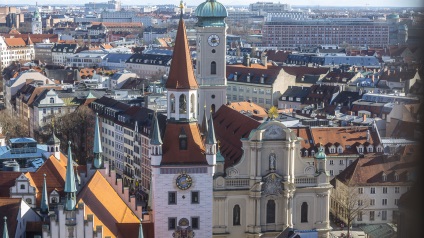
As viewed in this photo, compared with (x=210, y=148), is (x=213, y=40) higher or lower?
higher

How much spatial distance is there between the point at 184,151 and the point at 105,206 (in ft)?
12.5

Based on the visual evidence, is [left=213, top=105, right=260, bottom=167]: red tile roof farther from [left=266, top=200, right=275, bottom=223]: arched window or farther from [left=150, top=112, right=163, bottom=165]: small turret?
[left=150, top=112, right=163, bottom=165]: small turret

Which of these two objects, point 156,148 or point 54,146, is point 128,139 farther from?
point 156,148

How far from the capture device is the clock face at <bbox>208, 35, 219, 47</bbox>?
174 ft

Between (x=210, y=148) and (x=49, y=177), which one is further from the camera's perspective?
(x=49, y=177)

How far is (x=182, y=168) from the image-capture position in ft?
99.9

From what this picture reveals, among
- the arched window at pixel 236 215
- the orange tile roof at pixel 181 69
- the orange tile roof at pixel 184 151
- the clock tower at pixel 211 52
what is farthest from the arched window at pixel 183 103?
the clock tower at pixel 211 52

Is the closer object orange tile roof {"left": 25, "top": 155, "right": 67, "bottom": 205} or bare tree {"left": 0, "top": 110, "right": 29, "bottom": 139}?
orange tile roof {"left": 25, "top": 155, "right": 67, "bottom": 205}

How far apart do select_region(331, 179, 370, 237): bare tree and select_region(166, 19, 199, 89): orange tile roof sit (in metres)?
16.9

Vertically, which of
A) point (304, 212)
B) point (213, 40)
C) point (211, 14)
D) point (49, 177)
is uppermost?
point (211, 14)

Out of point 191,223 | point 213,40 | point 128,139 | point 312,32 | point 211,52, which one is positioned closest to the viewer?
point 191,223

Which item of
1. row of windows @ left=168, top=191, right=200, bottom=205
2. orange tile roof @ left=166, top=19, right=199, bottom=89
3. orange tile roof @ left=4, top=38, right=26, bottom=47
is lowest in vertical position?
row of windows @ left=168, top=191, right=200, bottom=205

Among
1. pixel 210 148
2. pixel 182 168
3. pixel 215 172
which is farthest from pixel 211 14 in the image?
pixel 182 168

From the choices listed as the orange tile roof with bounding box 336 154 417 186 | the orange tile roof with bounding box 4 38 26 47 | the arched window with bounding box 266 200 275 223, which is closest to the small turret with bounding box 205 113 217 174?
→ the arched window with bounding box 266 200 275 223
